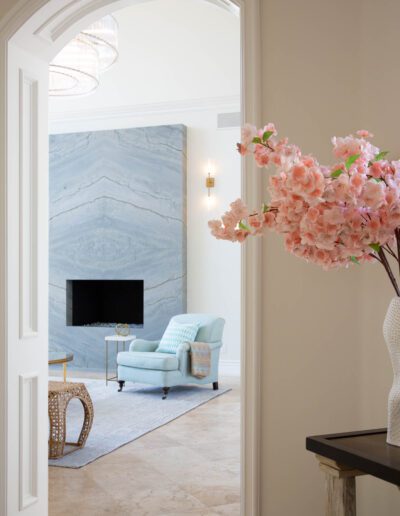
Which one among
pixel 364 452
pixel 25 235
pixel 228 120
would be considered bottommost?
pixel 364 452

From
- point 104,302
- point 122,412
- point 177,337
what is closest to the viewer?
point 122,412

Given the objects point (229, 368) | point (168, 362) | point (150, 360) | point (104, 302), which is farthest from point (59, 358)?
point (104, 302)

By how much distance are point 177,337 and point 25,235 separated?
4.62 meters

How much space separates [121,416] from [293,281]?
4443mm

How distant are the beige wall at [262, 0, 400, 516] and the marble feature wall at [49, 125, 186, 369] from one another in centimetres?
662

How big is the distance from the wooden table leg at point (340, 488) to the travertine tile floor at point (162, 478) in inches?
86.6

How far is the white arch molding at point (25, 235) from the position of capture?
10.7 feet

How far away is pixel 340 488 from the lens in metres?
1.85

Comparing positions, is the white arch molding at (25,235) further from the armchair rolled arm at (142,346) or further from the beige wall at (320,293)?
the armchair rolled arm at (142,346)

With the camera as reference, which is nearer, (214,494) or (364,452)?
(364,452)

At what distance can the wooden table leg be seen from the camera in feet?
6.01

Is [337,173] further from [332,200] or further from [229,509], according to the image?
[229,509]

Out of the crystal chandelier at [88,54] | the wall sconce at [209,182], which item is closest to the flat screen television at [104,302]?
the wall sconce at [209,182]

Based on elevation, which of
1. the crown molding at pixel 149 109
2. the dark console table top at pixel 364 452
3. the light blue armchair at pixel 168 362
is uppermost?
the crown molding at pixel 149 109
